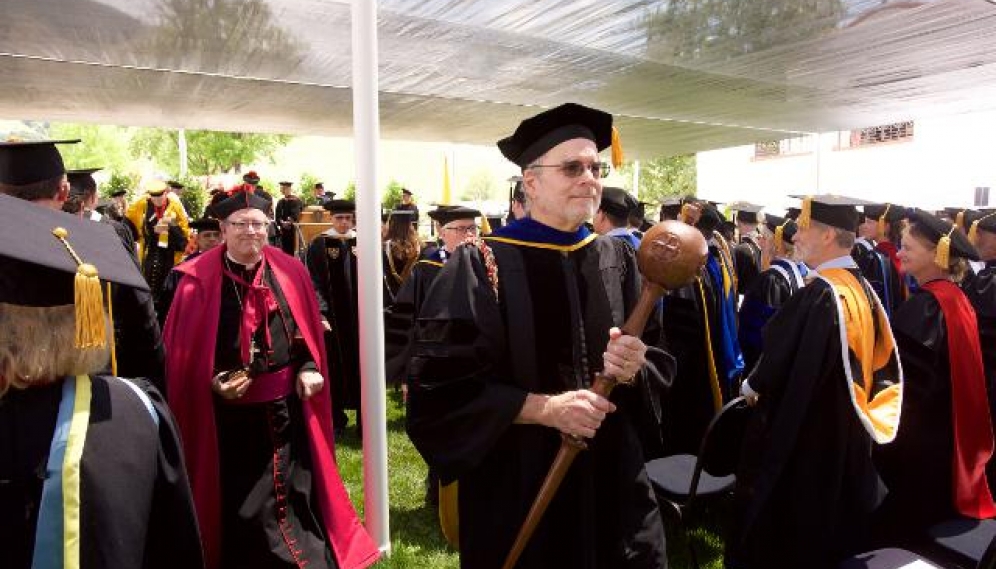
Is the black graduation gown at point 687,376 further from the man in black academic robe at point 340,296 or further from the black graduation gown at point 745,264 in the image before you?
the black graduation gown at point 745,264

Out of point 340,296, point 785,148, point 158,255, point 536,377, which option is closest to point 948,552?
point 536,377

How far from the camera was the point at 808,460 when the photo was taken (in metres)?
3.14

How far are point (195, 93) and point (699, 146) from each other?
1071cm

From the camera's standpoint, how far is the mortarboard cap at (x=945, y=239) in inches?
151

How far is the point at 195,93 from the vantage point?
851cm

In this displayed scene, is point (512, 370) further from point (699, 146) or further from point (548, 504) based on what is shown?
point (699, 146)

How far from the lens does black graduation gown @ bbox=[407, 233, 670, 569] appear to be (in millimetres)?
2096

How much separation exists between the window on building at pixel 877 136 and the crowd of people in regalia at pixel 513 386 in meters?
22.9

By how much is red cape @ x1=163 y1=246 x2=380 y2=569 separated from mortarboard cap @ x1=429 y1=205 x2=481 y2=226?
2.05 meters

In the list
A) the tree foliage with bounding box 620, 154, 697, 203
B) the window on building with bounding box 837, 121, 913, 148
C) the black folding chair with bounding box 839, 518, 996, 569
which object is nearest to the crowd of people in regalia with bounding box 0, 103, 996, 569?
the black folding chair with bounding box 839, 518, 996, 569

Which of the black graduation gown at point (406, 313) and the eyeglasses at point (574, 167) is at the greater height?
the eyeglasses at point (574, 167)

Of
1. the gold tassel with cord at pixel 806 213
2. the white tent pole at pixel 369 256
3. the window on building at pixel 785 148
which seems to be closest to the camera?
the white tent pole at pixel 369 256

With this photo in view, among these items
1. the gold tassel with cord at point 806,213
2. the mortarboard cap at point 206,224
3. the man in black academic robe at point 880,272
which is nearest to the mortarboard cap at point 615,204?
the gold tassel with cord at point 806,213

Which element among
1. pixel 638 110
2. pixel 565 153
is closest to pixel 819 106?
pixel 638 110
